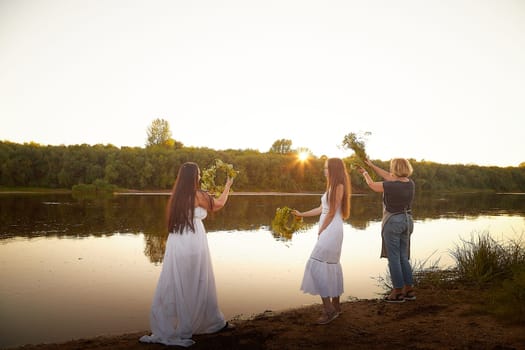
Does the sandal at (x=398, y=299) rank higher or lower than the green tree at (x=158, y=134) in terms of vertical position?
lower

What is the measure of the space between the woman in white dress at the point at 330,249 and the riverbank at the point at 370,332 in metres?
0.53

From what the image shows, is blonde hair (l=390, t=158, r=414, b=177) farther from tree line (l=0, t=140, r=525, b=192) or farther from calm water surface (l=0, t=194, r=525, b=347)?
tree line (l=0, t=140, r=525, b=192)

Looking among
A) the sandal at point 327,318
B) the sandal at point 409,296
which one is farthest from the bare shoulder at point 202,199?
the sandal at point 409,296

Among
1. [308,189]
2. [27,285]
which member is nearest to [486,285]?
[27,285]

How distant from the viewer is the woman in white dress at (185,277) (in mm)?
5641

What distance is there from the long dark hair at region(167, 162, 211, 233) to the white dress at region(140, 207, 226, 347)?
0.11 metres

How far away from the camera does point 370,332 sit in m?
5.91

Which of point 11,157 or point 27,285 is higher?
point 11,157

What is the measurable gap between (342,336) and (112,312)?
4.62 meters

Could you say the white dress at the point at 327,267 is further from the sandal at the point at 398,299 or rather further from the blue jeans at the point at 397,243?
the sandal at the point at 398,299

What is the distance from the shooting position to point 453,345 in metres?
5.30

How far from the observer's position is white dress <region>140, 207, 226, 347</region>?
5.62m

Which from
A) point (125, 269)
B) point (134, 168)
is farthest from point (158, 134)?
point (125, 269)

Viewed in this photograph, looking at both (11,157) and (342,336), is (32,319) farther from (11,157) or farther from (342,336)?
(11,157)
